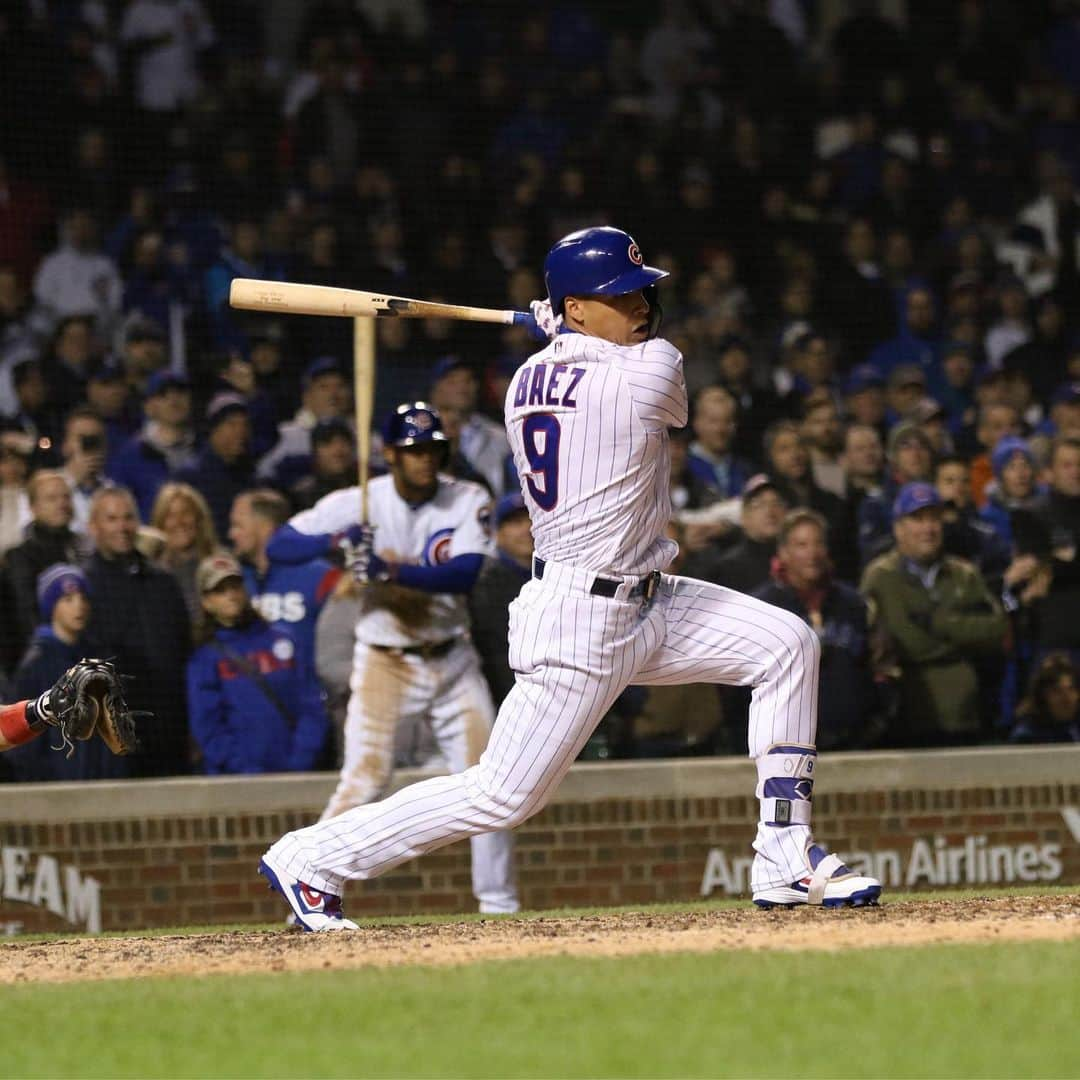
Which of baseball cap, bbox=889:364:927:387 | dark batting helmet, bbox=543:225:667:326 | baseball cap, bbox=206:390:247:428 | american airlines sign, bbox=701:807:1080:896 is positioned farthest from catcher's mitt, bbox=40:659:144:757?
baseball cap, bbox=889:364:927:387

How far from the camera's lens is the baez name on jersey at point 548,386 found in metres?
5.52

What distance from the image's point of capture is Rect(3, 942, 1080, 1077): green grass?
423 centimetres

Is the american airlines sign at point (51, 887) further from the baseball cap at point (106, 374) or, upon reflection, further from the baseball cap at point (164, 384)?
the baseball cap at point (106, 374)

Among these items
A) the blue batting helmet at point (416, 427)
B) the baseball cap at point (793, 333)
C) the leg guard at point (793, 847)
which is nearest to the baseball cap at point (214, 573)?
the blue batting helmet at point (416, 427)

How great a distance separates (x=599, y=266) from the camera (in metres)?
5.61

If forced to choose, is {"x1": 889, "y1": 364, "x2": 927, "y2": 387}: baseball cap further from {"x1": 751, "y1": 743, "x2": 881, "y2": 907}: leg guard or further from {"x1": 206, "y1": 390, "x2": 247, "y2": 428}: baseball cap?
{"x1": 751, "y1": 743, "x2": 881, "y2": 907}: leg guard

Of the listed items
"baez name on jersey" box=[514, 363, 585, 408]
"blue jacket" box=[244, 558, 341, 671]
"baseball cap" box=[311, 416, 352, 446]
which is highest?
"baseball cap" box=[311, 416, 352, 446]

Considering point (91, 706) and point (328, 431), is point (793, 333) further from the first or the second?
point (91, 706)

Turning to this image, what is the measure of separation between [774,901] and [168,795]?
361 cm

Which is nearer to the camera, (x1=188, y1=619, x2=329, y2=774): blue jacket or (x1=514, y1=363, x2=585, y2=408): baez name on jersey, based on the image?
(x1=514, y1=363, x2=585, y2=408): baez name on jersey

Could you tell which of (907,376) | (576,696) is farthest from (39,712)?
(907,376)

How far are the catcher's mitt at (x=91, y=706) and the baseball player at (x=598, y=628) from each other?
567mm

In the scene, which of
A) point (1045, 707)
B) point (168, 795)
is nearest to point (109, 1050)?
point (168, 795)

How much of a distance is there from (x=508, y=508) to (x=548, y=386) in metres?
3.86
